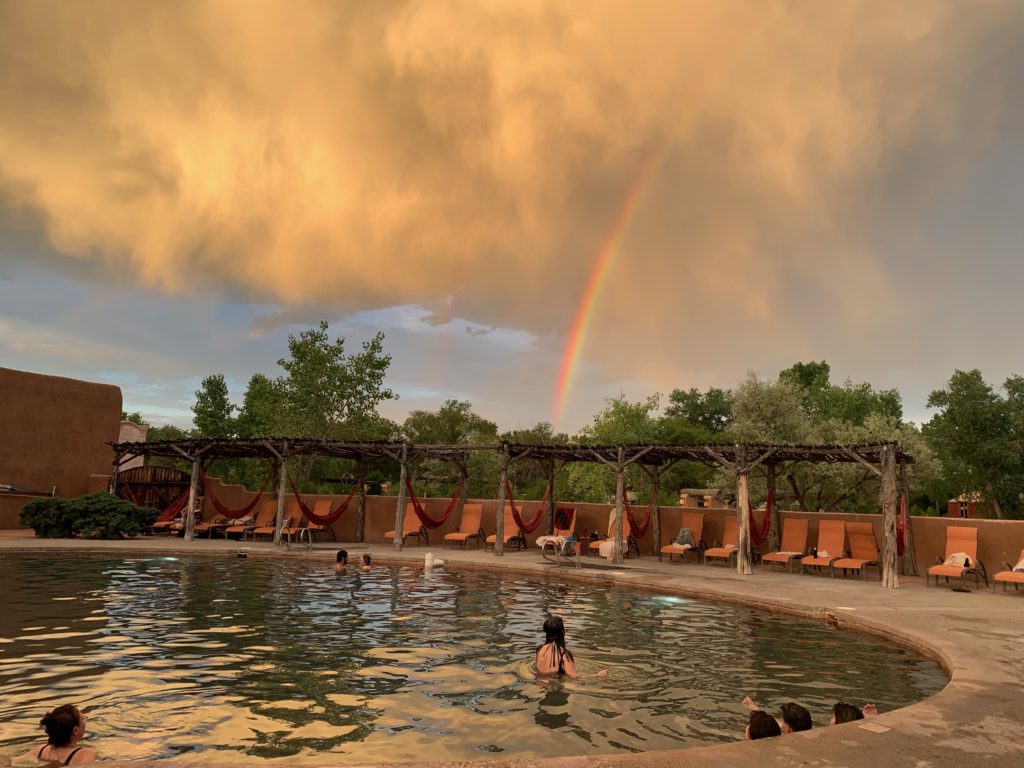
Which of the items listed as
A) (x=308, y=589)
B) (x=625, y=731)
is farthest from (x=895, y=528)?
(x=308, y=589)

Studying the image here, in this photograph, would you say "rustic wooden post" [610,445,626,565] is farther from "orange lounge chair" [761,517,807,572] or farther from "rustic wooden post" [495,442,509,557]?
"orange lounge chair" [761,517,807,572]

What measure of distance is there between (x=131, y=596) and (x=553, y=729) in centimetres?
791

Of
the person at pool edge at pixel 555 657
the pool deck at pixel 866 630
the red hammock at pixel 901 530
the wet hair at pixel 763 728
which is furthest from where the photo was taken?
the red hammock at pixel 901 530

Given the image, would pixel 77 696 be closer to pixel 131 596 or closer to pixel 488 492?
pixel 131 596

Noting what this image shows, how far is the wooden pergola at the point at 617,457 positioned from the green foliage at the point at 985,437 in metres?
18.3

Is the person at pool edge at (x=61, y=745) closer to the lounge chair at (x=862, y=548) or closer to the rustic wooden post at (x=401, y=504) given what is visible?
the lounge chair at (x=862, y=548)

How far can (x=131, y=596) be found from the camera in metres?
10.4

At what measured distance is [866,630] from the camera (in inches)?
334

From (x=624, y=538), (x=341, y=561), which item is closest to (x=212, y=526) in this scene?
(x=341, y=561)

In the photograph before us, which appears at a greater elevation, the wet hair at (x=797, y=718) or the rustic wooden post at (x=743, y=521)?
the rustic wooden post at (x=743, y=521)

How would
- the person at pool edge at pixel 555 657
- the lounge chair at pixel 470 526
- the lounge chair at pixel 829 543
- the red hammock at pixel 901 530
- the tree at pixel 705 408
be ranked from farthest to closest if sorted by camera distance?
the tree at pixel 705 408 → the lounge chair at pixel 470 526 → the lounge chair at pixel 829 543 → the red hammock at pixel 901 530 → the person at pool edge at pixel 555 657

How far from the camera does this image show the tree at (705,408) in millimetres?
58938

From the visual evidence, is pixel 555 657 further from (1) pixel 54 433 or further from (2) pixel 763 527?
(1) pixel 54 433

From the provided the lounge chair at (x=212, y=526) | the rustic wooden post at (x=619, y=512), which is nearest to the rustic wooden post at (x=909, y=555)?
the rustic wooden post at (x=619, y=512)
